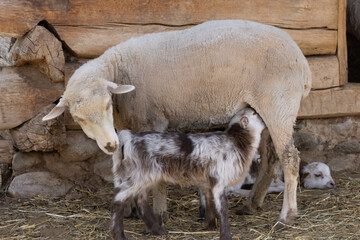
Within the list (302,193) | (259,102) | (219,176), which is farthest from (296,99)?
(302,193)

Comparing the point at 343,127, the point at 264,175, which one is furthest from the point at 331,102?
the point at 264,175

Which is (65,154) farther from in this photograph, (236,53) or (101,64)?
(236,53)

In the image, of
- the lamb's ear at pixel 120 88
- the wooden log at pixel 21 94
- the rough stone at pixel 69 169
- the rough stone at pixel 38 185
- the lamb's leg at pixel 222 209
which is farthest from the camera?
the rough stone at pixel 69 169

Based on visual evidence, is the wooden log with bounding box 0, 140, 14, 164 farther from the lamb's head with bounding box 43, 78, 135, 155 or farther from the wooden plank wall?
the lamb's head with bounding box 43, 78, 135, 155

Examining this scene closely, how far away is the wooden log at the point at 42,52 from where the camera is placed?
559 centimetres

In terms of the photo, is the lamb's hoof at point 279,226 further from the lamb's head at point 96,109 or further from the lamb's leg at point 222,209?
the lamb's head at point 96,109

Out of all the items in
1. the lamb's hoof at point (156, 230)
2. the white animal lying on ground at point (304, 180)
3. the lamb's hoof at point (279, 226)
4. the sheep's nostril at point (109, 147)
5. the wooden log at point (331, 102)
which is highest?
the sheep's nostril at point (109, 147)

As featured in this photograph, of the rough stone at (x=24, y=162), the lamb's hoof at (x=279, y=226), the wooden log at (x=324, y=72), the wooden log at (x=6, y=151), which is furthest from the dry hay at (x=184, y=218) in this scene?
the wooden log at (x=324, y=72)

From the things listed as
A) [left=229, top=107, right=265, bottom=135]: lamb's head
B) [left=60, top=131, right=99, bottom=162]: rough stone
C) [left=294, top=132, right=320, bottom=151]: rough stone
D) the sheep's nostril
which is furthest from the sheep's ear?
[left=60, top=131, right=99, bottom=162]: rough stone

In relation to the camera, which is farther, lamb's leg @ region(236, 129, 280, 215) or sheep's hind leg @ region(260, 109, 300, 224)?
lamb's leg @ region(236, 129, 280, 215)

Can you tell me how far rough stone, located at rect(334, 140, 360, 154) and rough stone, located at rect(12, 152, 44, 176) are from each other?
4.22 m

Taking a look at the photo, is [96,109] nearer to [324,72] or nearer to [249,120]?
[249,120]

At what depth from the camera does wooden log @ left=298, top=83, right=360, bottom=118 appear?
20.9 ft

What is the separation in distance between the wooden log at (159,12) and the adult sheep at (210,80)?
2.78ft
